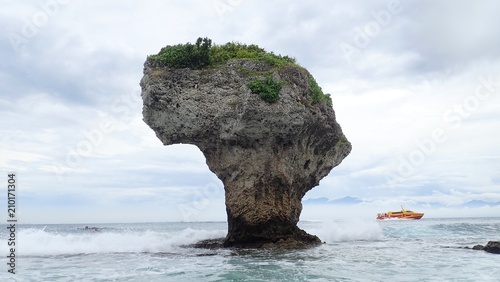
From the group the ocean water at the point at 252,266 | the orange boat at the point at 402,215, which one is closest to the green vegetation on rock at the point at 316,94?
the ocean water at the point at 252,266

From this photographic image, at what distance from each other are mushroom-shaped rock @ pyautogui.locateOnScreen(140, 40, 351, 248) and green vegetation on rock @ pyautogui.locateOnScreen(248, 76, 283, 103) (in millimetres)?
119

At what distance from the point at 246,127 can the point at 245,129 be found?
0.11 metres

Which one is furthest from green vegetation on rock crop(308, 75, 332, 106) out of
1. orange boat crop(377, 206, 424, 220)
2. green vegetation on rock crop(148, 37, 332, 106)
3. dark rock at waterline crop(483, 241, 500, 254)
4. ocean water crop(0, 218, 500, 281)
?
orange boat crop(377, 206, 424, 220)

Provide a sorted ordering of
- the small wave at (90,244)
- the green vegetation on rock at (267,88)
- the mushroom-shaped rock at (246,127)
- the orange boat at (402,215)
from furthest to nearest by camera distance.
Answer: the orange boat at (402,215) < the small wave at (90,244) < the mushroom-shaped rock at (246,127) < the green vegetation on rock at (267,88)

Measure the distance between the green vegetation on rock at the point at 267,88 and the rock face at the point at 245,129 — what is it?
0.74 ft

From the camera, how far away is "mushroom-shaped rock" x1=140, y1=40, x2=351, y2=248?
810 inches

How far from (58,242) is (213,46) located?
44.1 feet

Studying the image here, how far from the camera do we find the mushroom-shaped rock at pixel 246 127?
20.6m

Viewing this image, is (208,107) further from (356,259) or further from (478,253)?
(478,253)

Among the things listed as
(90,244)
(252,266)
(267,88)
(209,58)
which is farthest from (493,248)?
(90,244)

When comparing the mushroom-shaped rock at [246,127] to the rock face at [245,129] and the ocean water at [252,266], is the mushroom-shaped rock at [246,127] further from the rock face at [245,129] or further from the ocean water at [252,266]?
the ocean water at [252,266]

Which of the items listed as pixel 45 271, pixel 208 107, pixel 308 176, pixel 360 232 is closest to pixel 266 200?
pixel 308 176

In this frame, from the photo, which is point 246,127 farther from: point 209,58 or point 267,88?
point 209,58

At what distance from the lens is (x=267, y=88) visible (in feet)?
67.1
